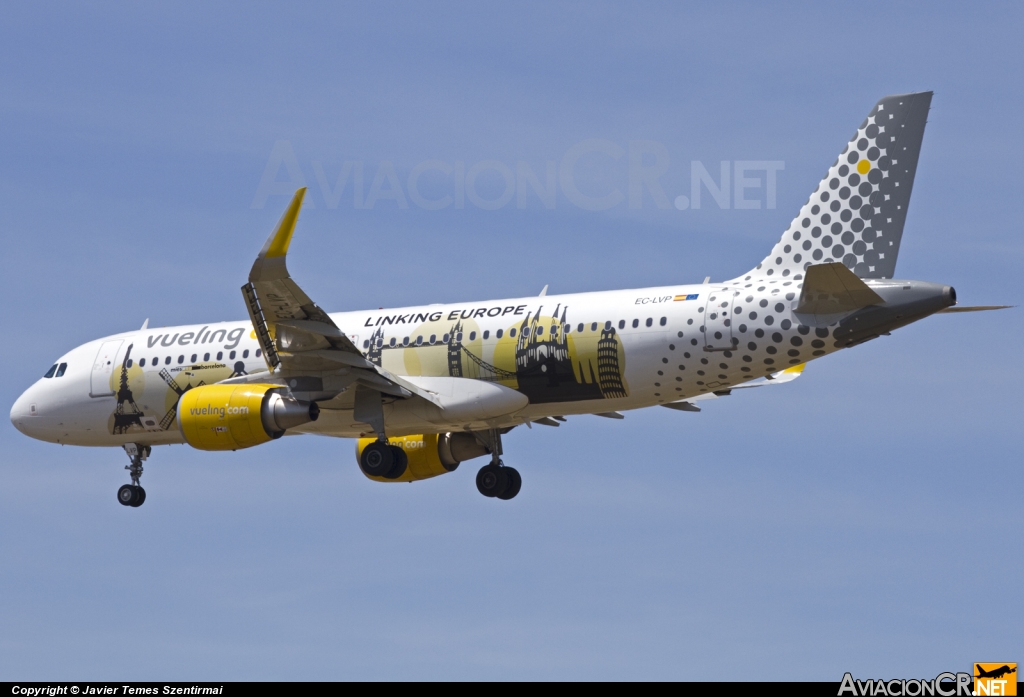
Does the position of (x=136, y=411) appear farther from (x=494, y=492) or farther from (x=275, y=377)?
(x=494, y=492)

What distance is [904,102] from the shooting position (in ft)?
117

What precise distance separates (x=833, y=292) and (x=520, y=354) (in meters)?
7.34

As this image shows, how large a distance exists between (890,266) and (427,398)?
419 inches

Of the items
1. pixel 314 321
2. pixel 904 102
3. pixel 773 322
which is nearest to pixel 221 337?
pixel 314 321

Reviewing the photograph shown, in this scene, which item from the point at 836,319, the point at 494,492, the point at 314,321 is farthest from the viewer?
the point at 494,492

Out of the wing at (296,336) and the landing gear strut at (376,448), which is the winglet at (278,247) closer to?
the wing at (296,336)

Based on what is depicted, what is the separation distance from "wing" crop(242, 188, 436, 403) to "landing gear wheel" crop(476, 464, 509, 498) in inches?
171

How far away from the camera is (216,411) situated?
37.6m

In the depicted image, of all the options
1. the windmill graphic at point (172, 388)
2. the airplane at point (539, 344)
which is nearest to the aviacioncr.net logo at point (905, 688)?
the airplane at point (539, 344)

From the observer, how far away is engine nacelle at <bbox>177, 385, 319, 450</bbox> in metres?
37.3

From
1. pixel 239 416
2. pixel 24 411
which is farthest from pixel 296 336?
pixel 24 411

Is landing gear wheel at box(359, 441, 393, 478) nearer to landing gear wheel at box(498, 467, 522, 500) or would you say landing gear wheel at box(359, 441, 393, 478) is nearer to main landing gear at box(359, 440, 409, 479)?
main landing gear at box(359, 440, 409, 479)

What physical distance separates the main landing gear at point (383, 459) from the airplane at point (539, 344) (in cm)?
4

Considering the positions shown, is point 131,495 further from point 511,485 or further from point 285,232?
point 285,232
